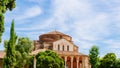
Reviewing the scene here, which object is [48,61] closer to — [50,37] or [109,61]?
[109,61]

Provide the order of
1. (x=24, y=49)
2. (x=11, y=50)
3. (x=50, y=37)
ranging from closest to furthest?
(x=11, y=50) → (x=24, y=49) → (x=50, y=37)

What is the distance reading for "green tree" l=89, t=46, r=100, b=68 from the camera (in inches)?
2356

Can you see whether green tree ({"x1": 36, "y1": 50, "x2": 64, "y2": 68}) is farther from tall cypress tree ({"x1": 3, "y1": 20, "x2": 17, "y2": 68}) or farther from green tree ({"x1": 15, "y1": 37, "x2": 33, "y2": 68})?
tall cypress tree ({"x1": 3, "y1": 20, "x2": 17, "y2": 68})

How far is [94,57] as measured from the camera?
6028 cm

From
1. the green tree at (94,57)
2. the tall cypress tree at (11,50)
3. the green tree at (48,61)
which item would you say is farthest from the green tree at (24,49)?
the tall cypress tree at (11,50)

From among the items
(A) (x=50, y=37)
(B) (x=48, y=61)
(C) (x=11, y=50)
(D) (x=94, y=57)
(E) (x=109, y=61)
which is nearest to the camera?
(C) (x=11, y=50)

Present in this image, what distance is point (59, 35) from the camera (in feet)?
226

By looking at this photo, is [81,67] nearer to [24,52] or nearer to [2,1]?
[24,52]

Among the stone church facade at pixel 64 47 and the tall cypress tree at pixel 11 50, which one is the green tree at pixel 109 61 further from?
the tall cypress tree at pixel 11 50

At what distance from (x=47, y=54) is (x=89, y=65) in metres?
13.5

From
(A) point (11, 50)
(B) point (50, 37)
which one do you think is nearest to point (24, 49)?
(B) point (50, 37)

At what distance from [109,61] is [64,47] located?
15266 millimetres

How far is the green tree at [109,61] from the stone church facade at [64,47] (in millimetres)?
10015

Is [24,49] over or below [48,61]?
over
